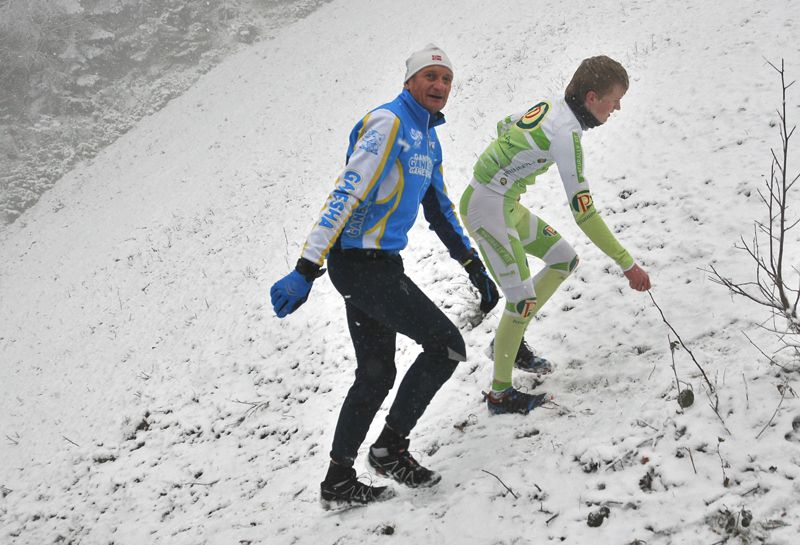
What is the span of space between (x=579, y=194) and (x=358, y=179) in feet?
4.71

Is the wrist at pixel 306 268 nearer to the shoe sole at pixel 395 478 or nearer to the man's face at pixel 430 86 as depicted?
the man's face at pixel 430 86

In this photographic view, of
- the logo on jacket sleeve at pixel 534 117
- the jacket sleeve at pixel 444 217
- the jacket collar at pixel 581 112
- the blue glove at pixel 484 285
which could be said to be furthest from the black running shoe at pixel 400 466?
the jacket collar at pixel 581 112

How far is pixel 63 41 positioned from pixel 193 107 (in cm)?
1055

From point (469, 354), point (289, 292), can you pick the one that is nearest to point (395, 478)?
point (289, 292)

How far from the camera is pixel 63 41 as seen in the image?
2695cm

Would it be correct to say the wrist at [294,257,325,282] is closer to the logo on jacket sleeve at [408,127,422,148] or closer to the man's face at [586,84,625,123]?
the logo on jacket sleeve at [408,127,422,148]

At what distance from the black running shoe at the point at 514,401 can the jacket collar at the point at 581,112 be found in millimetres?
1931

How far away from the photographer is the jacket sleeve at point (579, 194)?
3.19 m

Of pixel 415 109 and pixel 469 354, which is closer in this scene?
pixel 415 109

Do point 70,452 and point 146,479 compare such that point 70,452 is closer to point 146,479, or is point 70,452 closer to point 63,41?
point 146,479

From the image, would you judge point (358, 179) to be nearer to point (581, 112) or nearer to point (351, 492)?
point (581, 112)

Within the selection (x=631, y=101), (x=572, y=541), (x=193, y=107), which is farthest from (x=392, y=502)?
(x=193, y=107)

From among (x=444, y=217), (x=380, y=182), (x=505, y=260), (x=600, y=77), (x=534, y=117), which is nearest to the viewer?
(x=380, y=182)

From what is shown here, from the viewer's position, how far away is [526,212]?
3920mm
